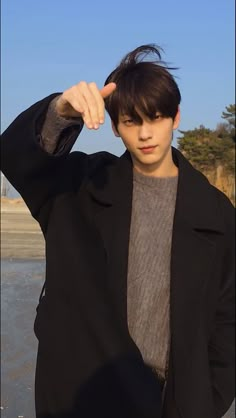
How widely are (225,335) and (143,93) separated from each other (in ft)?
2.91

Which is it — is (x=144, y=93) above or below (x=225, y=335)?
above

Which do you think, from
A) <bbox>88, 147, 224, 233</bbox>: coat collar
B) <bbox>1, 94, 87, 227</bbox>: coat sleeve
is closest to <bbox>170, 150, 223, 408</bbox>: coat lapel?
<bbox>88, 147, 224, 233</bbox>: coat collar

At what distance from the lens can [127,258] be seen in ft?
5.83

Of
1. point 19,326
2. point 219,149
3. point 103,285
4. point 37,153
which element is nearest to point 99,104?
point 37,153

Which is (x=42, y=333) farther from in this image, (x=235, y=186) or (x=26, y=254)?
(x=235, y=186)

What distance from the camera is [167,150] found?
1839 mm

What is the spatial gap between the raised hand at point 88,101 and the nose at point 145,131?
19 cm

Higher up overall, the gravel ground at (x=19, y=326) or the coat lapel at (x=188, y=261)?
the coat lapel at (x=188, y=261)

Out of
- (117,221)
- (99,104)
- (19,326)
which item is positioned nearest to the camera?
(99,104)

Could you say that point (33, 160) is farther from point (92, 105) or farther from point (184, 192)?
point (184, 192)

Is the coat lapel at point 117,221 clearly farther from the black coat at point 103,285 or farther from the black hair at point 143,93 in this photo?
the black hair at point 143,93

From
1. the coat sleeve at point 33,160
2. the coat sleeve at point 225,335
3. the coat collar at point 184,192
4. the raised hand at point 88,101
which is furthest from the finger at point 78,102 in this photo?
the coat sleeve at point 225,335

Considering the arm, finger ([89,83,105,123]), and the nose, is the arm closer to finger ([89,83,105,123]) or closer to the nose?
finger ([89,83,105,123])

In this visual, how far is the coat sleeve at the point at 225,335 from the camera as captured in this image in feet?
6.20
